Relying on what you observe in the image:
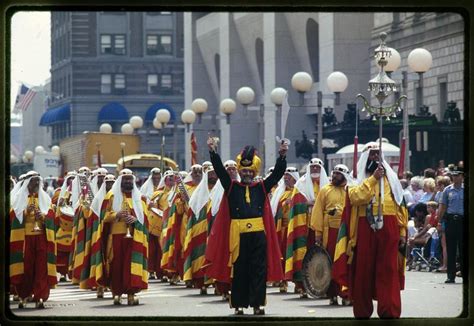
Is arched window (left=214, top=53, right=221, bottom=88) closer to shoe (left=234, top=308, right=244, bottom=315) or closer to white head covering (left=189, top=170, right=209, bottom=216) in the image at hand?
white head covering (left=189, top=170, right=209, bottom=216)

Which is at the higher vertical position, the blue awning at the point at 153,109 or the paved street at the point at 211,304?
the blue awning at the point at 153,109

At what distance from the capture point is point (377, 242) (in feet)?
50.6

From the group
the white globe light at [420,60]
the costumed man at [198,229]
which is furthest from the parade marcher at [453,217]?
the white globe light at [420,60]

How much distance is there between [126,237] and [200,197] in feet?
9.97

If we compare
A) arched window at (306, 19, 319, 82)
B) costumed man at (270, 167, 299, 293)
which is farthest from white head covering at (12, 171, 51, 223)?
arched window at (306, 19, 319, 82)

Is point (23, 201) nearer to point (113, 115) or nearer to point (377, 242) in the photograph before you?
point (377, 242)

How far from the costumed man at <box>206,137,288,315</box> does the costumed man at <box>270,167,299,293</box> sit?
490 centimetres

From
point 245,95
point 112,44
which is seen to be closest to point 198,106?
point 245,95

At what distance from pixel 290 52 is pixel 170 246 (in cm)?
3739

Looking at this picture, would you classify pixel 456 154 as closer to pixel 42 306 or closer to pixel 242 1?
pixel 42 306

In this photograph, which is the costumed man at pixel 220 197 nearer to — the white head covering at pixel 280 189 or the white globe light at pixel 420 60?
the white head covering at pixel 280 189

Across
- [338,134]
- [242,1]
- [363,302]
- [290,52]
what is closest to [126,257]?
[363,302]

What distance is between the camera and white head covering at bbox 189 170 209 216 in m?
22.0

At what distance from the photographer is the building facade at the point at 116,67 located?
110m
